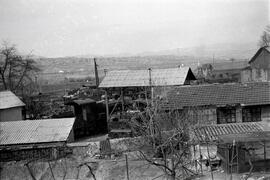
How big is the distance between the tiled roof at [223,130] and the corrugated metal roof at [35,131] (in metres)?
6.59

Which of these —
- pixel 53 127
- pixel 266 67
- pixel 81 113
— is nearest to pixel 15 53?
pixel 81 113

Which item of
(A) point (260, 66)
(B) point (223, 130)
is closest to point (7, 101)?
(B) point (223, 130)

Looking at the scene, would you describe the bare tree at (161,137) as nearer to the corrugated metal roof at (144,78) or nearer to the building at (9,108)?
the corrugated metal roof at (144,78)

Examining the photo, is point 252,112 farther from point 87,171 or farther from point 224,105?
point 87,171

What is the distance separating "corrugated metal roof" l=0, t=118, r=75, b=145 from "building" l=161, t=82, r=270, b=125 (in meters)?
5.55

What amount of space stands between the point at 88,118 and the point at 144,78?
16.3ft

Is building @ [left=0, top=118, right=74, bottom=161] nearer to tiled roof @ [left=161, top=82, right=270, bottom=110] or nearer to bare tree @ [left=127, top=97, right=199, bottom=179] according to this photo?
bare tree @ [left=127, top=97, right=199, bottom=179]

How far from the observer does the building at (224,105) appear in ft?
64.8

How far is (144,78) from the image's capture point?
25.1 m

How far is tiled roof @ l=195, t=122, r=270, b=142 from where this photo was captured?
47.5ft

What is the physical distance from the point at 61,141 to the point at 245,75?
29620mm

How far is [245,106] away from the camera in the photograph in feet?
65.4

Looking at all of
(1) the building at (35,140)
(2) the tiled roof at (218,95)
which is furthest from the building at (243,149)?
(1) the building at (35,140)

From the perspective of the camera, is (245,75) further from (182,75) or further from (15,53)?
(15,53)
